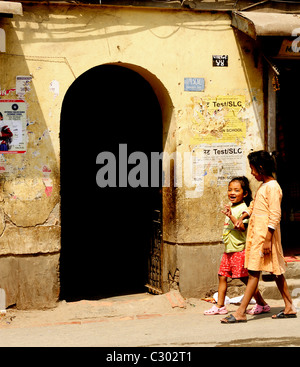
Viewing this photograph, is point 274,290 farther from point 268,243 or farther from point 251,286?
point 268,243

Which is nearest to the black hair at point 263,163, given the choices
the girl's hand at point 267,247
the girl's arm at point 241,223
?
the girl's arm at point 241,223

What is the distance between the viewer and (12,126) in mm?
6875

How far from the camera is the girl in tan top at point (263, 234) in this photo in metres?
5.98

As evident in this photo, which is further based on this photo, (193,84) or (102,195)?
(102,195)

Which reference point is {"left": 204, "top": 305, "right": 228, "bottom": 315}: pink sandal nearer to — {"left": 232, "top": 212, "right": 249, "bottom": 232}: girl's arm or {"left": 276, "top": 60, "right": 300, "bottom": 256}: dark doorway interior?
{"left": 232, "top": 212, "right": 249, "bottom": 232}: girl's arm

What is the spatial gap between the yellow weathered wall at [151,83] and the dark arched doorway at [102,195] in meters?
1.00

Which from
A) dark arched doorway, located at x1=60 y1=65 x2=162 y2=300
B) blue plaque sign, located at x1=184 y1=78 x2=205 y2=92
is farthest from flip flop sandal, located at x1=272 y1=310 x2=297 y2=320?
blue plaque sign, located at x1=184 y1=78 x2=205 y2=92

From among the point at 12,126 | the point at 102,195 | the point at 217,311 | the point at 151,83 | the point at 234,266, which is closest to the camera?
the point at 234,266

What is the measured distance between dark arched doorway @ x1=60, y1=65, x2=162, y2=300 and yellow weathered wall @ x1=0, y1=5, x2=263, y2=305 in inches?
39.6

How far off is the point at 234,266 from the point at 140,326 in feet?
3.99

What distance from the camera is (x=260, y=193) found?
610 centimetres

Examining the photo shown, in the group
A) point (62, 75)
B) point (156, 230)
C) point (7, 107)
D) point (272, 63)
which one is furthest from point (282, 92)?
point (7, 107)

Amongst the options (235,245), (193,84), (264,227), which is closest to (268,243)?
(264,227)

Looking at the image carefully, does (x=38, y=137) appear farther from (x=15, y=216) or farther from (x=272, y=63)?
(x=272, y=63)
